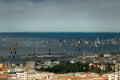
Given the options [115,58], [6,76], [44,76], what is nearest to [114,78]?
[44,76]

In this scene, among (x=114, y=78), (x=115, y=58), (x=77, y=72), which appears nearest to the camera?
(x=114, y=78)

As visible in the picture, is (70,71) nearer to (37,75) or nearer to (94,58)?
(37,75)

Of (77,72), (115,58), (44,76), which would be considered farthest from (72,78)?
(115,58)

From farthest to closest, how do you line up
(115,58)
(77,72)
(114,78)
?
(115,58), (77,72), (114,78)

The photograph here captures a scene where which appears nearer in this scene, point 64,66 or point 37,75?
point 37,75

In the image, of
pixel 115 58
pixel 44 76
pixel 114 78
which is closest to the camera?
pixel 114 78

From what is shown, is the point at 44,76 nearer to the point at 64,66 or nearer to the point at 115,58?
the point at 64,66

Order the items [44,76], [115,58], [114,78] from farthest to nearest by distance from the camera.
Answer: [115,58] < [44,76] < [114,78]

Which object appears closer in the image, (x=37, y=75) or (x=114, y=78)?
(x=114, y=78)
